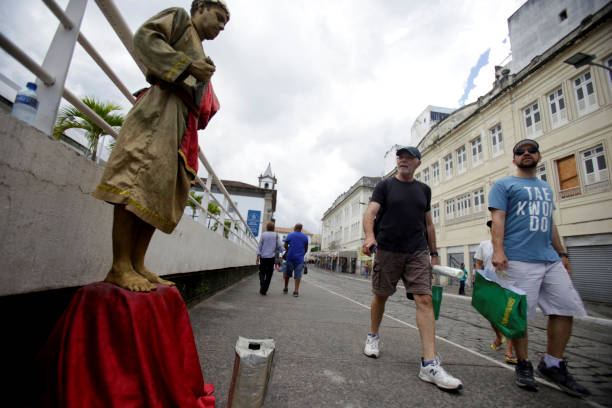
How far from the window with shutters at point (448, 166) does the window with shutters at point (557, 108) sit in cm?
844

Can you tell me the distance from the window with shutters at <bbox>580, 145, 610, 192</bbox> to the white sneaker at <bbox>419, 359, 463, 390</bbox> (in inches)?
609

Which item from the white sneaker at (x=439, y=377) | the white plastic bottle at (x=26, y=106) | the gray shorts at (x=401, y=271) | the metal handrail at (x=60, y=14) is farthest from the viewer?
the gray shorts at (x=401, y=271)

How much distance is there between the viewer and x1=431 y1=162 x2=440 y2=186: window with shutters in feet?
83.1

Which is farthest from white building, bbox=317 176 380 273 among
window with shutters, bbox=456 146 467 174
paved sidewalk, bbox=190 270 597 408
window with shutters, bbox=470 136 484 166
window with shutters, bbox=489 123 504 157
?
paved sidewalk, bbox=190 270 597 408

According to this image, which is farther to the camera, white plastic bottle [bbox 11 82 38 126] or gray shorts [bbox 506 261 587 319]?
gray shorts [bbox 506 261 587 319]

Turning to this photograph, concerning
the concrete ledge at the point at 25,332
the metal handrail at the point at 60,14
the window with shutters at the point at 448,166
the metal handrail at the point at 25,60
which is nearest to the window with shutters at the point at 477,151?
the window with shutters at the point at 448,166

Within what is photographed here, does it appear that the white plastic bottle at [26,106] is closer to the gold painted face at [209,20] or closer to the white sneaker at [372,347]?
the gold painted face at [209,20]

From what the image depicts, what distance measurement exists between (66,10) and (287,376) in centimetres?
251

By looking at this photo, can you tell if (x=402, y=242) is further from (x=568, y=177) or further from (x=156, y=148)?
(x=568, y=177)

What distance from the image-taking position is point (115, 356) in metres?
1.16

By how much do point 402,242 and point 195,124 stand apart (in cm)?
194

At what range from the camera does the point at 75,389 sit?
40.9 inches

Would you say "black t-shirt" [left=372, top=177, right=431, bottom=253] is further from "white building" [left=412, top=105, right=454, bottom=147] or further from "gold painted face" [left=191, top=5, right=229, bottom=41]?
"white building" [left=412, top=105, right=454, bottom=147]

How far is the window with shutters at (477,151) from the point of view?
67.1 ft
